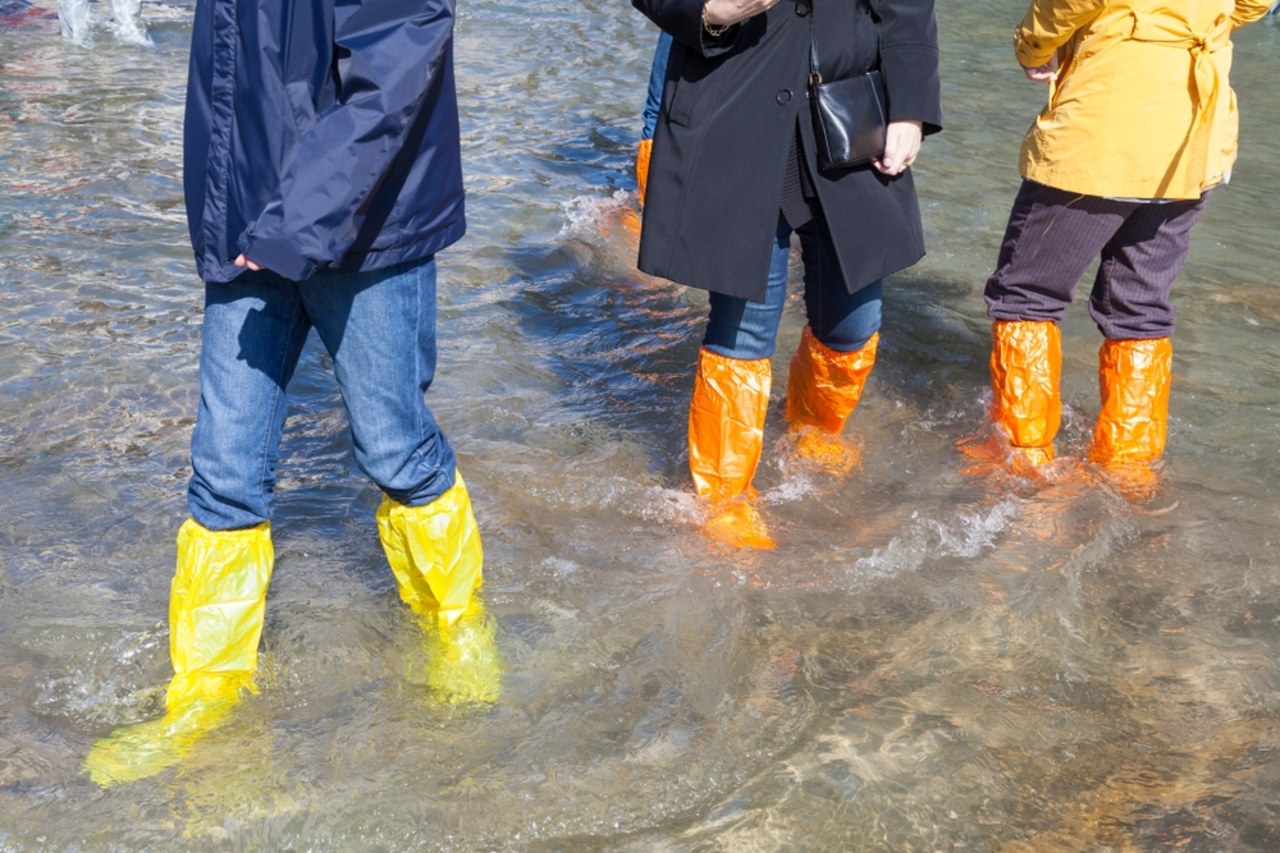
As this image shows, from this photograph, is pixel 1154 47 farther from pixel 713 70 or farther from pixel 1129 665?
pixel 1129 665

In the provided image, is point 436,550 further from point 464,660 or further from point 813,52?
point 813,52

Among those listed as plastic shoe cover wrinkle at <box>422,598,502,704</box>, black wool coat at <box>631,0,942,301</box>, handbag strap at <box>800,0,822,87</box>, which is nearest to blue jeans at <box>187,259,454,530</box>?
plastic shoe cover wrinkle at <box>422,598,502,704</box>

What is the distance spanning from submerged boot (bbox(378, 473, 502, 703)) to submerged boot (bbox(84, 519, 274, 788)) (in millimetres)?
313

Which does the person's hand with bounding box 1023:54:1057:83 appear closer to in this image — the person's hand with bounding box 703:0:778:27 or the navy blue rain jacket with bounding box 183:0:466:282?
the person's hand with bounding box 703:0:778:27

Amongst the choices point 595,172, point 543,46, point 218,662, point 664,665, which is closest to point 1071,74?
point 664,665

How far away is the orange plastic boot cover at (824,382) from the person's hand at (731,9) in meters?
1.16

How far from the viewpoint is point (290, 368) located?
109 inches

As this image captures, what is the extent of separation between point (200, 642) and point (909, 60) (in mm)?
2223

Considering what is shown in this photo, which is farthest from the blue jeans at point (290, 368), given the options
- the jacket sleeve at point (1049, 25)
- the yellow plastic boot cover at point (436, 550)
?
the jacket sleeve at point (1049, 25)

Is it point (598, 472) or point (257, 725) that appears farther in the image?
point (598, 472)

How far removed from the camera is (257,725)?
293 cm

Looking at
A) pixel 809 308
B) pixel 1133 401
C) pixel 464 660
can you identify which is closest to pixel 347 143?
pixel 464 660

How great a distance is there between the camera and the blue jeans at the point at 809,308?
348 centimetres

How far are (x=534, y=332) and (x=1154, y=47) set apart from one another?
2.62 metres
